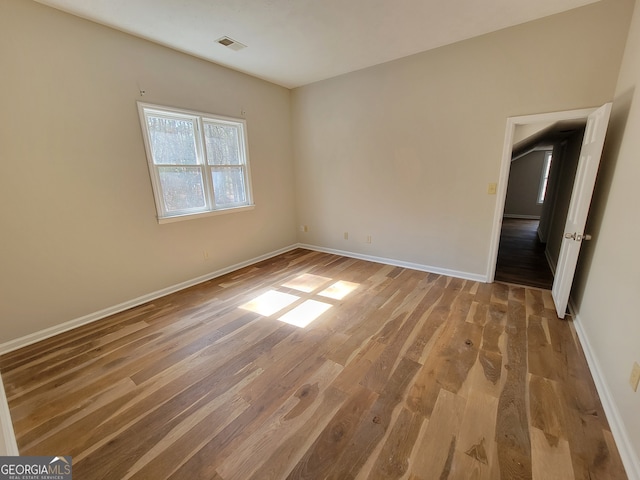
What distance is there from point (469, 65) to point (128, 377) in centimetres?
444

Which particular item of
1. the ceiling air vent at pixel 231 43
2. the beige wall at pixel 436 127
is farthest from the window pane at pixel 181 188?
the beige wall at pixel 436 127

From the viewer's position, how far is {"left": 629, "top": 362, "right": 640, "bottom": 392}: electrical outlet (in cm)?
130

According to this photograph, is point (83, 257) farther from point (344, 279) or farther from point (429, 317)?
point (429, 317)

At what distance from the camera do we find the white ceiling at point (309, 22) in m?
2.22

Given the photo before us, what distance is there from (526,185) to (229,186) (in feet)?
29.0

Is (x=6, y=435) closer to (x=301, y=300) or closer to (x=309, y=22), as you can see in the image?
(x=301, y=300)

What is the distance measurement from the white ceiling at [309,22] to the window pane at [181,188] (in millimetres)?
1347

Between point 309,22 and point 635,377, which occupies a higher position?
point 309,22

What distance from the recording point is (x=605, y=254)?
201 centimetres

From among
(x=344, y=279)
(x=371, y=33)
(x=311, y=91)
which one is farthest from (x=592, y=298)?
(x=311, y=91)

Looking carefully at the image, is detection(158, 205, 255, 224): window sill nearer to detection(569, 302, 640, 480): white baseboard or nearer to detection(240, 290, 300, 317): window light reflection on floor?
detection(240, 290, 300, 317): window light reflection on floor

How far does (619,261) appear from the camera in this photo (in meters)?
1.74

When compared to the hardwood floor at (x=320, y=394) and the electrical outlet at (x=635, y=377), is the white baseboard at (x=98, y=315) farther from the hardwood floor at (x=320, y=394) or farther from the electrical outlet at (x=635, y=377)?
the electrical outlet at (x=635, y=377)

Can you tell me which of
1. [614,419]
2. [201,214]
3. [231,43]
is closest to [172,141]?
[201,214]
